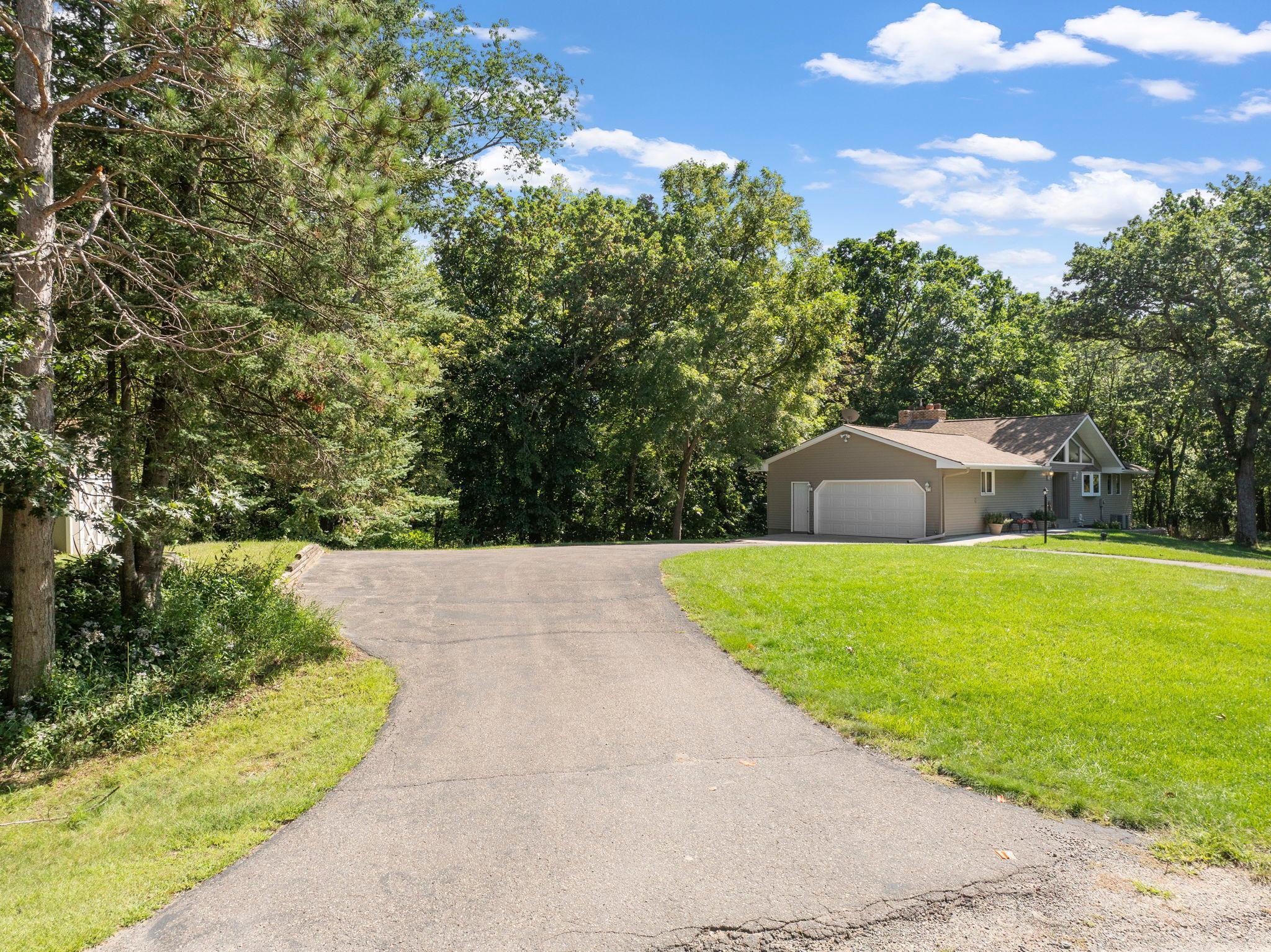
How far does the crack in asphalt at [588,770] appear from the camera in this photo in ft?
17.1

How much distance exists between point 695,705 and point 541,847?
2.68 metres

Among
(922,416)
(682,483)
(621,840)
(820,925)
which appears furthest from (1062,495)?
(820,925)

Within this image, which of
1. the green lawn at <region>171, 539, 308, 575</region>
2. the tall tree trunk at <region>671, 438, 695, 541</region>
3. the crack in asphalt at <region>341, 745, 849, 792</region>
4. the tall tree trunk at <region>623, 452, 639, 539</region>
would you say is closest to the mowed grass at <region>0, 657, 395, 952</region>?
the crack in asphalt at <region>341, 745, 849, 792</region>

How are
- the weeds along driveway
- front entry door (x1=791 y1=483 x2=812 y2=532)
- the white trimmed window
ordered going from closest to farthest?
the weeds along driveway → front entry door (x1=791 y1=483 x2=812 y2=532) → the white trimmed window

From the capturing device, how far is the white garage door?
906 inches

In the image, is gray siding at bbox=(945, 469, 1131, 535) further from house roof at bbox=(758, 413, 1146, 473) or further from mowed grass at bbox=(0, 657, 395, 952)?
mowed grass at bbox=(0, 657, 395, 952)

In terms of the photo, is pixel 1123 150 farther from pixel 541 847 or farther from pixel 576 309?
pixel 541 847

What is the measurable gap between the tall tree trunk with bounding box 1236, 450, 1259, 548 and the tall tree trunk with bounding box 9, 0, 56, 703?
36449mm

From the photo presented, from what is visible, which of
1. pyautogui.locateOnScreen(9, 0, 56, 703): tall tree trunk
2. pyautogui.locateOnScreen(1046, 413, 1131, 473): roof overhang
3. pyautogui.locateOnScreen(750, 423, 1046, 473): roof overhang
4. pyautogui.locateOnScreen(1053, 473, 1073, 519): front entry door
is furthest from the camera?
pyautogui.locateOnScreen(1053, 473, 1073, 519): front entry door

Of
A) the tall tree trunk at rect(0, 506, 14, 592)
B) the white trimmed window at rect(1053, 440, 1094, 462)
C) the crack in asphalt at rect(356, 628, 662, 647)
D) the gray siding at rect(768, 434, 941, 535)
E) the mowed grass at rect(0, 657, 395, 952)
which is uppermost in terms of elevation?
the white trimmed window at rect(1053, 440, 1094, 462)

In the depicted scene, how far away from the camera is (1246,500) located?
2945 centimetres

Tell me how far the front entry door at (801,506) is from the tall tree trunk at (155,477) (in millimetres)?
20936

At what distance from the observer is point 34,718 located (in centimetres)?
614

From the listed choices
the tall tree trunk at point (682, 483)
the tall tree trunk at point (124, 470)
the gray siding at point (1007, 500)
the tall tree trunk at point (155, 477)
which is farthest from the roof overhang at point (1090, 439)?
the tall tree trunk at point (124, 470)
